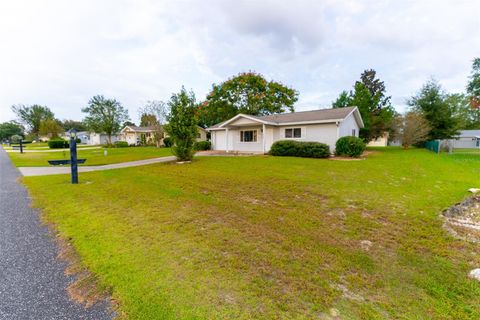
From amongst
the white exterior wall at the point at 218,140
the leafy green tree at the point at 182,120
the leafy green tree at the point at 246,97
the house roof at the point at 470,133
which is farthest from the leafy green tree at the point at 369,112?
the house roof at the point at 470,133

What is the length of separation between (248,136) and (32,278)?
18.2m

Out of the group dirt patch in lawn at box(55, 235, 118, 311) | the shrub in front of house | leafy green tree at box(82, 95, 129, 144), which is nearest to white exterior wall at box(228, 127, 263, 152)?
the shrub in front of house

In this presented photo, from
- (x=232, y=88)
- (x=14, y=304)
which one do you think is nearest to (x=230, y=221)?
(x=14, y=304)

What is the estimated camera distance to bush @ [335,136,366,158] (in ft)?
49.4

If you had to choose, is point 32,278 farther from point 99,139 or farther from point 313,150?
point 99,139

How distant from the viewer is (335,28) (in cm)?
1353

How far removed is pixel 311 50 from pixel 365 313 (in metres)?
18.4

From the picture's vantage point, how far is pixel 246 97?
3061 centimetres

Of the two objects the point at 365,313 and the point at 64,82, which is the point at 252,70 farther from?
the point at 365,313

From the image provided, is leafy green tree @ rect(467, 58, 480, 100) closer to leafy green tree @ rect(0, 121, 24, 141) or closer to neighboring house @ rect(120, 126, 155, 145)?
neighboring house @ rect(120, 126, 155, 145)

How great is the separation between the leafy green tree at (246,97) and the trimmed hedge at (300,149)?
15.1m

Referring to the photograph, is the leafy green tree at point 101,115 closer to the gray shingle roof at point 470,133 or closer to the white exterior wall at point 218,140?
the white exterior wall at point 218,140

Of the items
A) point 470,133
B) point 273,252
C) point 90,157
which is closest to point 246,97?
→ point 90,157

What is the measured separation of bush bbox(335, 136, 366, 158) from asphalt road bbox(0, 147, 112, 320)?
1621cm
